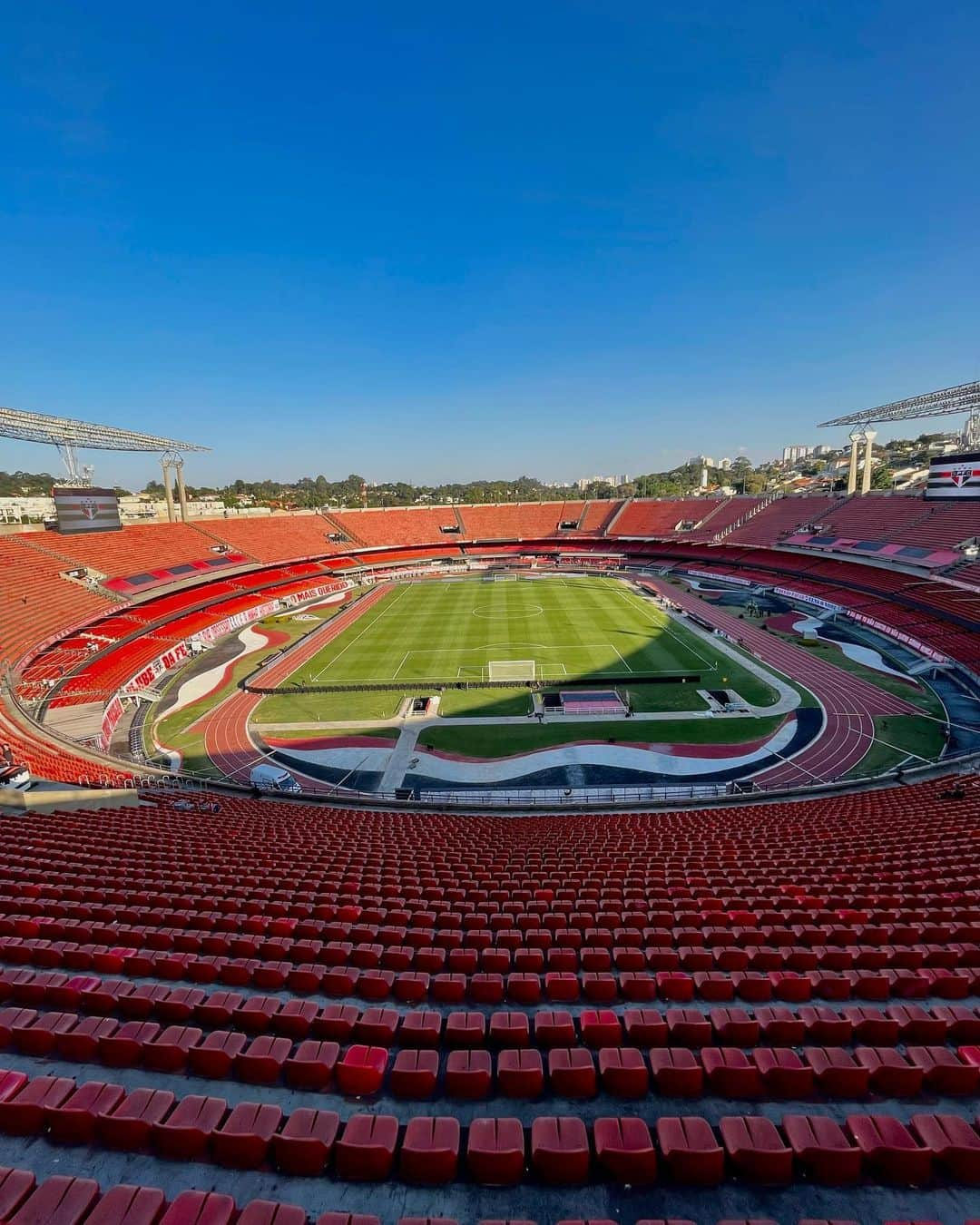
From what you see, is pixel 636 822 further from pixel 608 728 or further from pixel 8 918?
pixel 8 918

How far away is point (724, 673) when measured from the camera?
35562 mm

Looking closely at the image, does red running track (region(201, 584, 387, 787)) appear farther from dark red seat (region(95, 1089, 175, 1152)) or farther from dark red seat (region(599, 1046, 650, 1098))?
dark red seat (region(599, 1046, 650, 1098))

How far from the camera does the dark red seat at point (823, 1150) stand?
4793 mm

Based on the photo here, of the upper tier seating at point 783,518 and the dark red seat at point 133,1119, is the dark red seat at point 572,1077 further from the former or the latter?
the upper tier seating at point 783,518

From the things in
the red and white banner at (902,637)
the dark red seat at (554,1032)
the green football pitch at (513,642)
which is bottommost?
the green football pitch at (513,642)

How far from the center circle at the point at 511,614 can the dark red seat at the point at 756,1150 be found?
45.4 m

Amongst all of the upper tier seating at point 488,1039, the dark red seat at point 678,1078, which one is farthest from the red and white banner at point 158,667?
the dark red seat at point 678,1078

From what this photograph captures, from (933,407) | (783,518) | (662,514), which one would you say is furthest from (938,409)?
(662,514)

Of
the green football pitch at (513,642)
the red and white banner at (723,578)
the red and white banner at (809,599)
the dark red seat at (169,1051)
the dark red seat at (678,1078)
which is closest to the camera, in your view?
the dark red seat at (678,1078)

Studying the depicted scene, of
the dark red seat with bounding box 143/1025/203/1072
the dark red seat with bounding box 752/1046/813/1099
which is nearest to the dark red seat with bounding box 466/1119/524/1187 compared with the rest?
the dark red seat with bounding box 752/1046/813/1099

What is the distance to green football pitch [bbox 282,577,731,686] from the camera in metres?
37.4

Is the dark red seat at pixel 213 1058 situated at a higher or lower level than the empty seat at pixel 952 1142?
lower

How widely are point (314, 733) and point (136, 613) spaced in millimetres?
26640

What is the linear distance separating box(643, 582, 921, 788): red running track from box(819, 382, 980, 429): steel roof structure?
27756mm
